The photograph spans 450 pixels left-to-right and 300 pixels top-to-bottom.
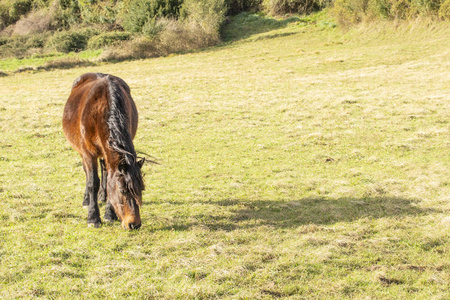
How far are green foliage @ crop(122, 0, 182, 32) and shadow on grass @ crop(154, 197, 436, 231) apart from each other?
3269 cm

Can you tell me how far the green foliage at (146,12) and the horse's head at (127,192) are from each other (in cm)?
3395

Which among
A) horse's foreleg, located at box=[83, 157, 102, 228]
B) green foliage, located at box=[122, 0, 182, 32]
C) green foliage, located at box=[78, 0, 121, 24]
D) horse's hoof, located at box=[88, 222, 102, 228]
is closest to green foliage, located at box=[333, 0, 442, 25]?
green foliage, located at box=[122, 0, 182, 32]

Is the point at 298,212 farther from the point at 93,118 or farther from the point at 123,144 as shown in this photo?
the point at 93,118

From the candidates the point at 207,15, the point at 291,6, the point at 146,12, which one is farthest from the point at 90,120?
the point at 291,6

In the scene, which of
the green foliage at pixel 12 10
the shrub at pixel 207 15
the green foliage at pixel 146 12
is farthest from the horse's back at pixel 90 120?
the green foliage at pixel 12 10

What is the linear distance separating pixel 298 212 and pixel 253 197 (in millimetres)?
1001

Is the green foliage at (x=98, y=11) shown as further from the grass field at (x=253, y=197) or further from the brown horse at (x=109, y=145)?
the brown horse at (x=109, y=145)

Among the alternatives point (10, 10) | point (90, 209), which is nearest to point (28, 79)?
point (90, 209)

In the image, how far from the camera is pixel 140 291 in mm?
4176

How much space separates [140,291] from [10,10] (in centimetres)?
6081

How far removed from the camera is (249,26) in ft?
141

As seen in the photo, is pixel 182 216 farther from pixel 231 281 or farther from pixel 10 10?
pixel 10 10

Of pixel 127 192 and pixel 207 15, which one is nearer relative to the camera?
pixel 127 192

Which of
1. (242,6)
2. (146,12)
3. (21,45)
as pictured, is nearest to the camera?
(146,12)
